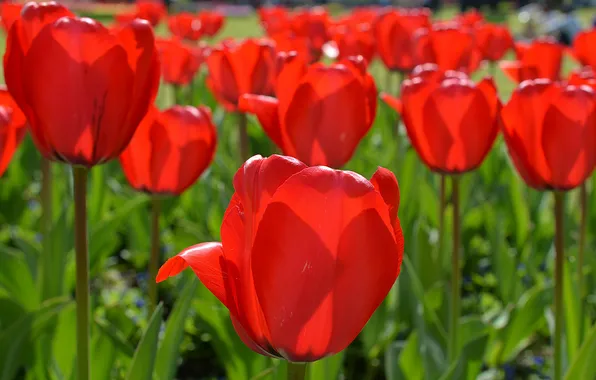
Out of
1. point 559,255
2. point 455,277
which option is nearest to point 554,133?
point 559,255

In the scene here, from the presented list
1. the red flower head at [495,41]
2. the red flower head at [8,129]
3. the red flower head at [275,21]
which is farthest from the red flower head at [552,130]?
the red flower head at [495,41]

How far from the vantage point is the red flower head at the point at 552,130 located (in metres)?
1.53

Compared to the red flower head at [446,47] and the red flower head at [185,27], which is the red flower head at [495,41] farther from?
the red flower head at [185,27]

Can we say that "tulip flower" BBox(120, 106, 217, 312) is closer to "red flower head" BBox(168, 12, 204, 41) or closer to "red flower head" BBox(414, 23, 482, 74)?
"red flower head" BBox(414, 23, 482, 74)

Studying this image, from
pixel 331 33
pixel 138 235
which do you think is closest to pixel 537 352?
pixel 138 235

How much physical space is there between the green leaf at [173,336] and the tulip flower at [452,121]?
62cm

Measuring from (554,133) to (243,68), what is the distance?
1283 mm

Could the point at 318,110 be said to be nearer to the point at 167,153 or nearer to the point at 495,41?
the point at 167,153

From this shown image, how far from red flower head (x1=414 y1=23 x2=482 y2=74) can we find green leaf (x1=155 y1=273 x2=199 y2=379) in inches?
78.0

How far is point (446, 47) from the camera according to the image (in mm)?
3209

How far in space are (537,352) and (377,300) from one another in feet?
6.87

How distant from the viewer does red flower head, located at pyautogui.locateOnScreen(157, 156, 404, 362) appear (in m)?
0.82

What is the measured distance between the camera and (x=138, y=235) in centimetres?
320

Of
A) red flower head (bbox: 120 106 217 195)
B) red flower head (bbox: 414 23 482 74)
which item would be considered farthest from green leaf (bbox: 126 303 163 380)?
red flower head (bbox: 414 23 482 74)
